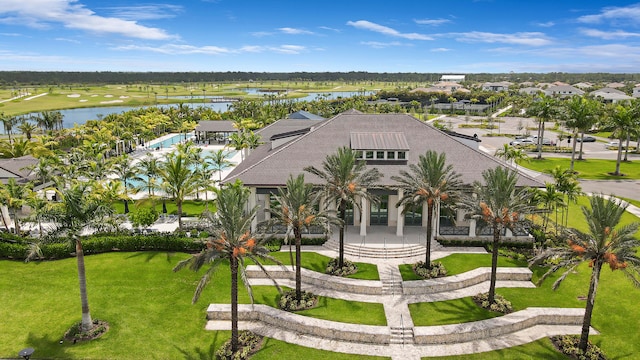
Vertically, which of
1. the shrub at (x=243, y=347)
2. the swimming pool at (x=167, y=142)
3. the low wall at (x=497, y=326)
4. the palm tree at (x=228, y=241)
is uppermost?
the palm tree at (x=228, y=241)

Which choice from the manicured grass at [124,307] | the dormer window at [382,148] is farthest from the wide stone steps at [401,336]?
the dormer window at [382,148]

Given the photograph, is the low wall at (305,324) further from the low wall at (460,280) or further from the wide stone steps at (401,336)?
the low wall at (460,280)

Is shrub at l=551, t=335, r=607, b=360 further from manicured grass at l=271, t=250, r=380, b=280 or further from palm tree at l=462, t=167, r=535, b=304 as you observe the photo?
manicured grass at l=271, t=250, r=380, b=280

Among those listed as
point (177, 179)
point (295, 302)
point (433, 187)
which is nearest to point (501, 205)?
point (433, 187)

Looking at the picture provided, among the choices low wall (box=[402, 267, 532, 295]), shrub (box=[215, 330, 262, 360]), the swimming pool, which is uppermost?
the swimming pool

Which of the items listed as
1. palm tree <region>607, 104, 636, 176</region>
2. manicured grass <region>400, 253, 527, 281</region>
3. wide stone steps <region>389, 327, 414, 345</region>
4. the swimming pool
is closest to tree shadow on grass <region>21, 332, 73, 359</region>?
wide stone steps <region>389, 327, 414, 345</region>

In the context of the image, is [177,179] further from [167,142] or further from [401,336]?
[167,142]
